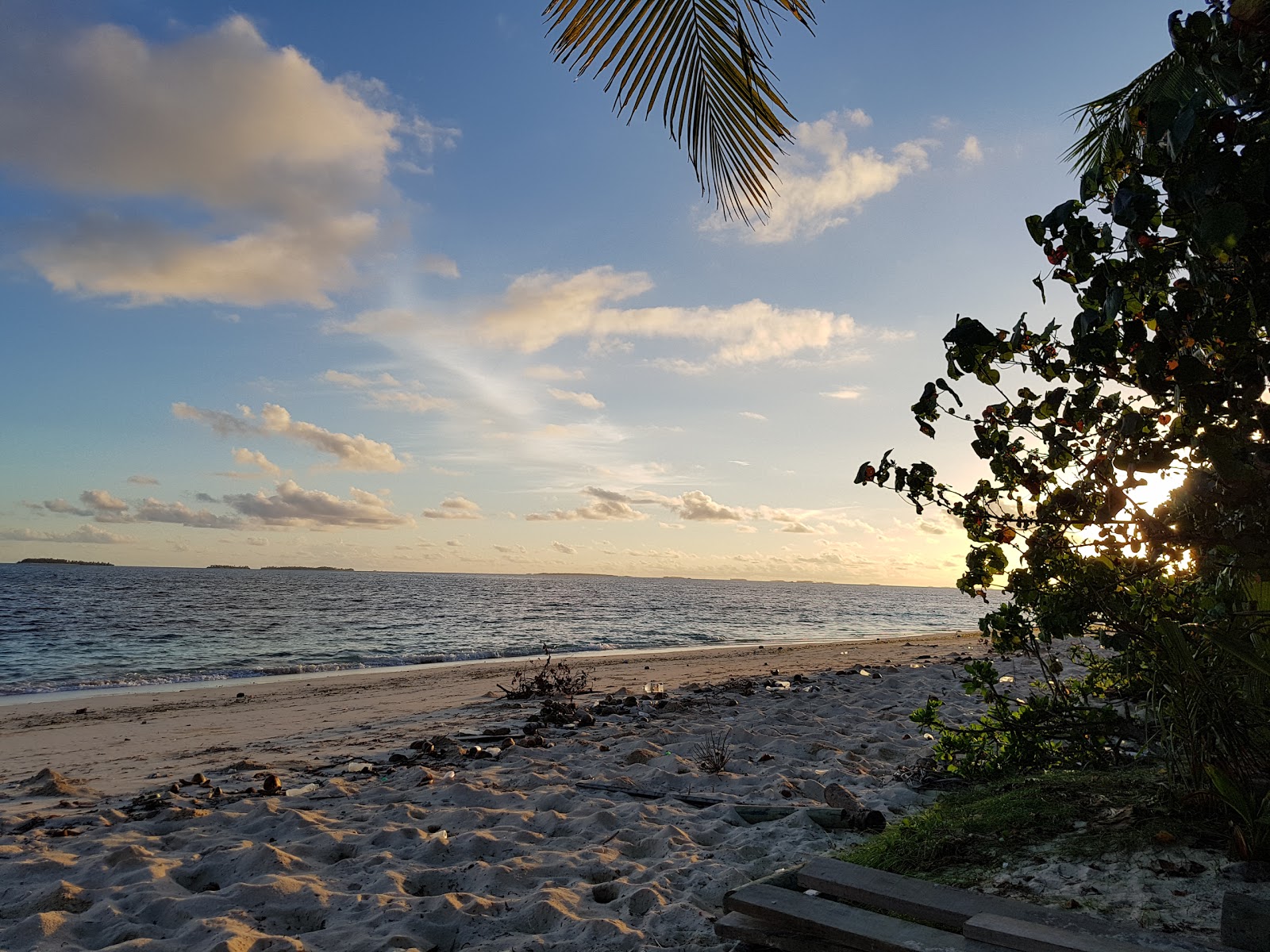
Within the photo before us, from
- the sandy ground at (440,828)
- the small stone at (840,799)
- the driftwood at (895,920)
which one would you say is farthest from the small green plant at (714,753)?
the driftwood at (895,920)

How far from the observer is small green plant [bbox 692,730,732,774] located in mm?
5875

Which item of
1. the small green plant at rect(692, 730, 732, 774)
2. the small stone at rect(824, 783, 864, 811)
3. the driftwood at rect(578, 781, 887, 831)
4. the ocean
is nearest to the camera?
the driftwood at rect(578, 781, 887, 831)

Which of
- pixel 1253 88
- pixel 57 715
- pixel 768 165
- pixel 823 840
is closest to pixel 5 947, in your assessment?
pixel 823 840

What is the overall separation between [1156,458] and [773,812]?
10.6ft

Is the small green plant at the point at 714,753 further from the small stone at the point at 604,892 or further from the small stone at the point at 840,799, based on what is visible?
the small stone at the point at 604,892

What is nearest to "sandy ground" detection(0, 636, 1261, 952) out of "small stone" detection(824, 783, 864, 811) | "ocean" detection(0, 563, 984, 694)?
"small stone" detection(824, 783, 864, 811)

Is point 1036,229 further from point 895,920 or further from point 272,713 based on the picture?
point 272,713

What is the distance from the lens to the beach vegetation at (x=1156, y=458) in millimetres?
2055

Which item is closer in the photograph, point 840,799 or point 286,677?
point 840,799

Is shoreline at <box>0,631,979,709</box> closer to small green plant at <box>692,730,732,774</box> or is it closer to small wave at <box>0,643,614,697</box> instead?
small wave at <box>0,643,614,697</box>

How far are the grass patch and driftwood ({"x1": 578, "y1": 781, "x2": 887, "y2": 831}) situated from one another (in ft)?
1.66

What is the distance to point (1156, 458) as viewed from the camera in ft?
7.82

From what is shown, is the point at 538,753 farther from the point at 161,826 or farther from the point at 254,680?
the point at 254,680

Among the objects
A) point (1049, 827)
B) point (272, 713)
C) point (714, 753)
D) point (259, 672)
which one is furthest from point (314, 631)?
point (1049, 827)
